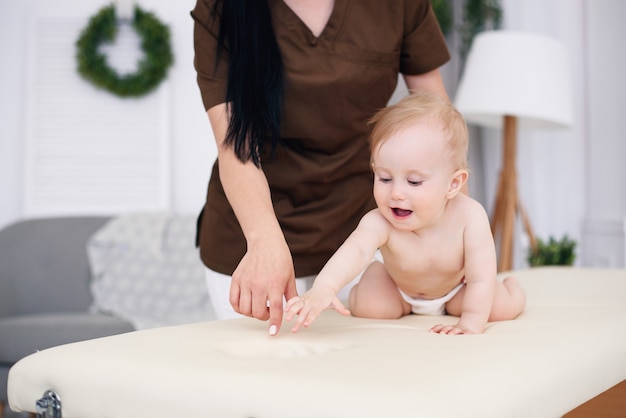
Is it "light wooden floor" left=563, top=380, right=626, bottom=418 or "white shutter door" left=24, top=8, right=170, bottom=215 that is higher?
"white shutter door" left=24, top=8, right=170, bottom=215

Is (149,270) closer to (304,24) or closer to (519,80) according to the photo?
(519,80)

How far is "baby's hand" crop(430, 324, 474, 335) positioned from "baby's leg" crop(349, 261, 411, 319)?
16 cm

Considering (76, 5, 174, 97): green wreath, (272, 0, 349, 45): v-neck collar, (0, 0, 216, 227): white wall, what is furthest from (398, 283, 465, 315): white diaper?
(76, 5, 174, 97): green wreath

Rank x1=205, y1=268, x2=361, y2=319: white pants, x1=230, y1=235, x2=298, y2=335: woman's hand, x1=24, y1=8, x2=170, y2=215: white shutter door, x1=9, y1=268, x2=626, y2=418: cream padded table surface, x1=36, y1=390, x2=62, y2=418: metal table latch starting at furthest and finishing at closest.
→ x1=24, y1=8, x2=170, y2=215: white shutter door → x1=205, y1=268, x2=361, y2=319: white pants → x1=230, y1=235, x2=298, y2=335: woman's hand → x1=36, y1=390, x2=62, y2=418: metal table latch → x1=9, y1=268, x2=626, y2=418: cream padded table surface

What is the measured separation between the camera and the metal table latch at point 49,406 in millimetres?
821

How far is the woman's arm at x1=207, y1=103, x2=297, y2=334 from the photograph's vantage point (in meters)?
0.97

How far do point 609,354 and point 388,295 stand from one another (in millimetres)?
349

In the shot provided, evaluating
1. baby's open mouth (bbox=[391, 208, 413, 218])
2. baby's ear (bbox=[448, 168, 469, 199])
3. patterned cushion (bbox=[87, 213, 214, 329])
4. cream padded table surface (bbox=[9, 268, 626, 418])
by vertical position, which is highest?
baby's ear (bbox=[448, 168, 469, 199])

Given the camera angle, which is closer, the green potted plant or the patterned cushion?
the green potted plant

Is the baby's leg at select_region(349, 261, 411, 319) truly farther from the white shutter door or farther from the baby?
the white shutter door

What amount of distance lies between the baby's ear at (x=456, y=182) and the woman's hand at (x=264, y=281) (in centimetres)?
26

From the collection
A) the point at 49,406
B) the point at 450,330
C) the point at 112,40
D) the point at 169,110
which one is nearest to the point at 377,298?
the point at 450,330

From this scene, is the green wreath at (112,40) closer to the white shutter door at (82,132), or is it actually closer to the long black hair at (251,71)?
the white shutter door at (82,132)

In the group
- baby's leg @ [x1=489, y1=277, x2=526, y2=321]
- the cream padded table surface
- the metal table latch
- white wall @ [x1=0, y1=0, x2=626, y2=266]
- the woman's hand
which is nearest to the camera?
the cream padded table surface
